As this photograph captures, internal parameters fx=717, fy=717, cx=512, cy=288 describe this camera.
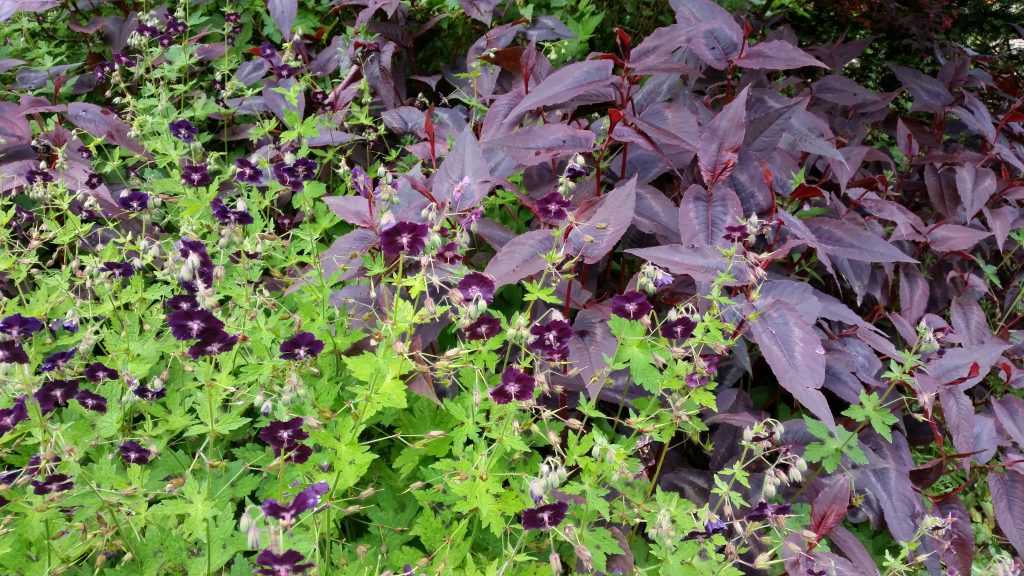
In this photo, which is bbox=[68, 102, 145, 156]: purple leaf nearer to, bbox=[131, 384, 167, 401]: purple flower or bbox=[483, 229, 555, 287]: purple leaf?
bbox=[131, 384, 167, 401]: purple flower

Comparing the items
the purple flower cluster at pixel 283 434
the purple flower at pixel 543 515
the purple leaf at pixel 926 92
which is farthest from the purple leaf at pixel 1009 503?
the purple flower cluster at pixel 283 434

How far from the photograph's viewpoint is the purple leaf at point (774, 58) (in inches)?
80.7

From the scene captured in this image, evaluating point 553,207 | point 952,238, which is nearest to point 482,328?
point 553,207

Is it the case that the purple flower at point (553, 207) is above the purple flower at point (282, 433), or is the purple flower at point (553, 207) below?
above

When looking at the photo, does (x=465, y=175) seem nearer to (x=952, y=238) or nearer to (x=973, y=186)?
(x=952, y=238)

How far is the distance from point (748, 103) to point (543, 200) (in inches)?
38.6

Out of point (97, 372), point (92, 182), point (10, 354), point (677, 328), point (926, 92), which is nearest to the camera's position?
point (10, 354)

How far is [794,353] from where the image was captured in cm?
167

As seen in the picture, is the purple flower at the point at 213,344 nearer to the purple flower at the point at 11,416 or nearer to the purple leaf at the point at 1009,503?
the purple flower at the point at 11,416

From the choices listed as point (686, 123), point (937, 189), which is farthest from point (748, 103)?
point (937, 189)

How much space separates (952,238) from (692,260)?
1292mm

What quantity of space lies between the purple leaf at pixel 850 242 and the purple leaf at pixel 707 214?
0.30m

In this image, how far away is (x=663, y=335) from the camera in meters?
1.66

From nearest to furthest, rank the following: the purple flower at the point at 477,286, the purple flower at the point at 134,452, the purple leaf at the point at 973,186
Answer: the purple flower at the point at 477,286 < the purple flower at the point at 134,452 < the purple leaf at the point at 973,186
